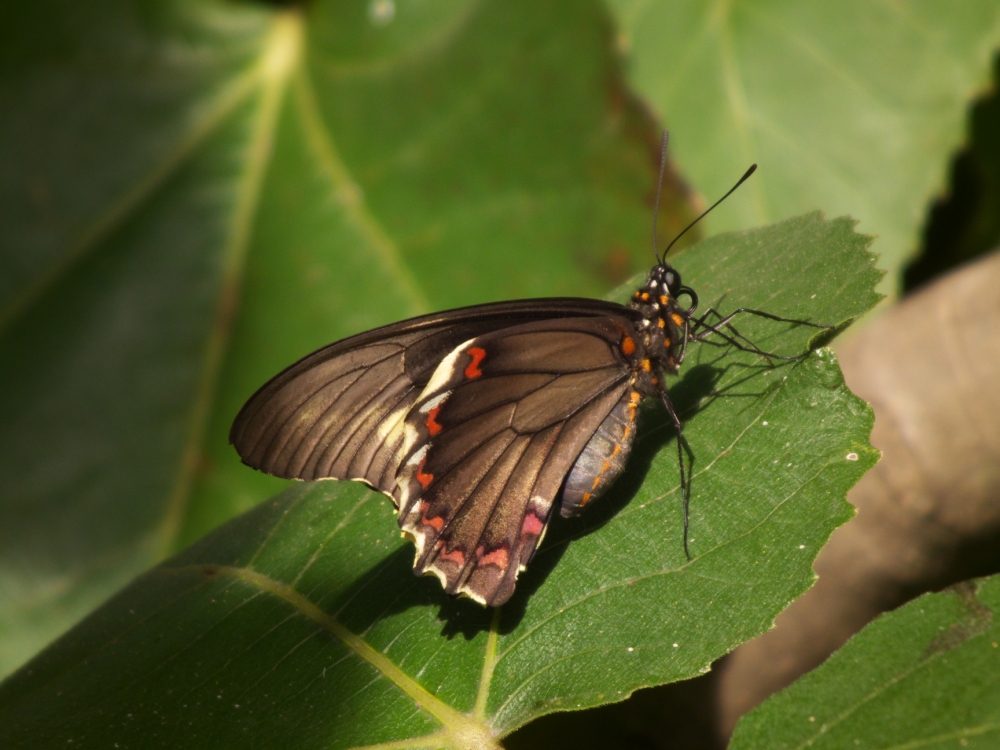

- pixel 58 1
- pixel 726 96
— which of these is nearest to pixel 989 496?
pixel 726 96

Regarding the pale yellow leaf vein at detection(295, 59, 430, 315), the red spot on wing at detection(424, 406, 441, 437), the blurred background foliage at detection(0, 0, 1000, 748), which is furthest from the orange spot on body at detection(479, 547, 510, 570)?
the pale yellow leaf vein at detection(295, 59, 430, 315)

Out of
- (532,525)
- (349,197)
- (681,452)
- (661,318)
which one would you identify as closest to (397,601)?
(532,525)

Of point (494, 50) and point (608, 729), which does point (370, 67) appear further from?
point (608, 729)

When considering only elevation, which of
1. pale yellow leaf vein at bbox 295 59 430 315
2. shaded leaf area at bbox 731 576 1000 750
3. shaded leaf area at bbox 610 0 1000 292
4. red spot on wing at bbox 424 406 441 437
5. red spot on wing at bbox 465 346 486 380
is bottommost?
shaded leaf area at bbox 731 576 1000 750

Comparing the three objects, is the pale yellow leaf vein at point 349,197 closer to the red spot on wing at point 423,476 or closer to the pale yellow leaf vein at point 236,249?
the pale yellow leaf vein at point 236,249

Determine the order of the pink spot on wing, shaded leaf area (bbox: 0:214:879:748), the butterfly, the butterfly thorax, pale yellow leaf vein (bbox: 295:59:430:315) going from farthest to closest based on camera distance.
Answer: pale yellow leaf vein (bbox: 295:59:430:315) → the butterfly thorax → the butterfly → the pink spot on wing → shaded leaf area (bbox: 0:214:879:748)

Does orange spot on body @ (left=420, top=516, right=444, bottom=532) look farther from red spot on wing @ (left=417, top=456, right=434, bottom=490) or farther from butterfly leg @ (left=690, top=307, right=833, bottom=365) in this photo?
butterfly leg @ (left=690, top=307, right=833, bottom=365)

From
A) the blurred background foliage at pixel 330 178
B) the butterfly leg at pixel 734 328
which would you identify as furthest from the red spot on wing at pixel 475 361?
the blurred background foliage at pixel 330 178
